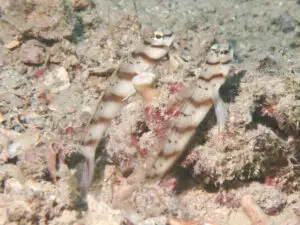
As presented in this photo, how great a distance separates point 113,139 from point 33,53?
2.50 m

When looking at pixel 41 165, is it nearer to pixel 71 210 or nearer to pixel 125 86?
pixel 71 210

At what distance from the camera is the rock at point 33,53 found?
533 cm

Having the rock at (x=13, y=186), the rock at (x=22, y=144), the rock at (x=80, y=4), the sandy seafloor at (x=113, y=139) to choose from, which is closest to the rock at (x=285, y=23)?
the sandy seafloor at (x=113, y=139)

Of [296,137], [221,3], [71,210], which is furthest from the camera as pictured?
[221,3]

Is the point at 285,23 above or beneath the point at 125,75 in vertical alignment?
above

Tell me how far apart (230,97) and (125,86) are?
1.45 m

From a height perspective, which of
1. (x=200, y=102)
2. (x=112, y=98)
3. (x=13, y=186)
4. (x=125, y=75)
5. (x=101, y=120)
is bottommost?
(x=13, y=186)

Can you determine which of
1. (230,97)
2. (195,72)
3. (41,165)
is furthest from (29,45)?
(230,97)

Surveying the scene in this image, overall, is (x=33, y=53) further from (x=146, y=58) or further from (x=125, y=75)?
(x=146, y=58)

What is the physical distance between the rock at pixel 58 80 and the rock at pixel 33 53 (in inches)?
12.5

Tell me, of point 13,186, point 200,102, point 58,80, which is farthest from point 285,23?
point 13,186

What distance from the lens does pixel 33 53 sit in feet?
17.6

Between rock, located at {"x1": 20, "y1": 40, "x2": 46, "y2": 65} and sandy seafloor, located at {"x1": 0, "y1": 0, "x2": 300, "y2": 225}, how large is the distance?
0.02m

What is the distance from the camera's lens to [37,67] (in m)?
5.42
